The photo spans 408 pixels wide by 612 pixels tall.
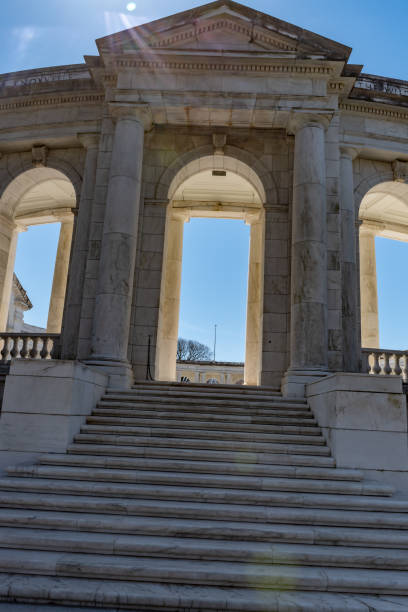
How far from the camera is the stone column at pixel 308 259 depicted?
18.3m

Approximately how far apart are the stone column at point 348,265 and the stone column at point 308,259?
223 cm

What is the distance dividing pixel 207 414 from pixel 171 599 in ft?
26.8

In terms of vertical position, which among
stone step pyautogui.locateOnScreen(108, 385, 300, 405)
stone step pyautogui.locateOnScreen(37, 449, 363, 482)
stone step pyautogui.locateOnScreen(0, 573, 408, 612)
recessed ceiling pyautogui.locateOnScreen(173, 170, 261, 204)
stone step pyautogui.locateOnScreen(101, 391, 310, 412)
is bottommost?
stone step pyautogui.locateOnScreen(0, 573, 408, 612)

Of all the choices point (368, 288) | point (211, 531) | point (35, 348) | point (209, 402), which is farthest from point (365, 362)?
point (35, 348)

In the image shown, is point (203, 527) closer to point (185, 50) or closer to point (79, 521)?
point (79, 521)

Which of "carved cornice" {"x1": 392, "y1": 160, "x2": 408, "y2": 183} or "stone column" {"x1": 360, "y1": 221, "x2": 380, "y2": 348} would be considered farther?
"stone column" {"x1": 360, "y1": 221, "x2": 380, "y2": 348}

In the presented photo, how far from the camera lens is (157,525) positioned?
8961 mm

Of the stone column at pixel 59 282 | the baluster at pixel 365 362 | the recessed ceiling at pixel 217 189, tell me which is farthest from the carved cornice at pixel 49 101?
the baluster at pixel 365 362

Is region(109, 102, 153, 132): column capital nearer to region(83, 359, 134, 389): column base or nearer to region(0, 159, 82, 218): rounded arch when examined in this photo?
region(0, 159, 82, 218): rounded arch

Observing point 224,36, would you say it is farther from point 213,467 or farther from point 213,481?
point 213,481

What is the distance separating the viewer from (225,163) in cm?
2356

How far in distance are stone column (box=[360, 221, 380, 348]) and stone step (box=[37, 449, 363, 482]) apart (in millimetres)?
19306

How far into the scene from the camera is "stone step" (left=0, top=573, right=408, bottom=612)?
699cm

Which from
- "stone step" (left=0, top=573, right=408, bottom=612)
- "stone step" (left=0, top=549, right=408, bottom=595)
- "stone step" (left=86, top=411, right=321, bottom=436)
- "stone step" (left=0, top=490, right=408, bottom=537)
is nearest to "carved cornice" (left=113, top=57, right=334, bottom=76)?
"stone step" (left=86, top=411, right=321, bottom=436)
